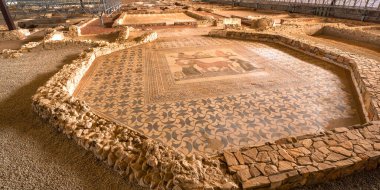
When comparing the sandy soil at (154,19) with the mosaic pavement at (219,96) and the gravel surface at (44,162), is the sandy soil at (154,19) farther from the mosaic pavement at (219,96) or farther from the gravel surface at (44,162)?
the gravel surface at (44,162)

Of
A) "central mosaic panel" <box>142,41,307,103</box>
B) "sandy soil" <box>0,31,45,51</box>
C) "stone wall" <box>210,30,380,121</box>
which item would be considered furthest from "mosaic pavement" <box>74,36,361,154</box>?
"sandy soil" <box>0,31,45,51</box>

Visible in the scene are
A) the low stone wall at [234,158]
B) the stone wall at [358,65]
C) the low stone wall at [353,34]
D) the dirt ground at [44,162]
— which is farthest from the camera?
the low stone wall at [353,34]

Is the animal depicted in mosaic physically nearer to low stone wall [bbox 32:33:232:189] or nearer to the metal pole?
low stone wall [bbox 32:33:232:189]

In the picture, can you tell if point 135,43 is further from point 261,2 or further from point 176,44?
point 261,2

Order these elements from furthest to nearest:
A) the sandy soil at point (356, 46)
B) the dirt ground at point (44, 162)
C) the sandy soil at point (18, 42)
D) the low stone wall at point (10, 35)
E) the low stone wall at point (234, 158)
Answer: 1. the low stone wall at point (10, 35)
2. the sandy soil at point (18, 42)
3. the sandy soil at point (356, 46)
4. the dirt ground at point (44, 162)
5. the low stone wall at point (234, 158)

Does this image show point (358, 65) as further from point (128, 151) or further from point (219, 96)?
→ point (128, 151)

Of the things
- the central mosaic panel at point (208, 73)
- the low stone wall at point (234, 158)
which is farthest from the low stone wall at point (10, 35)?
the low stone wall at point (234, 158)
